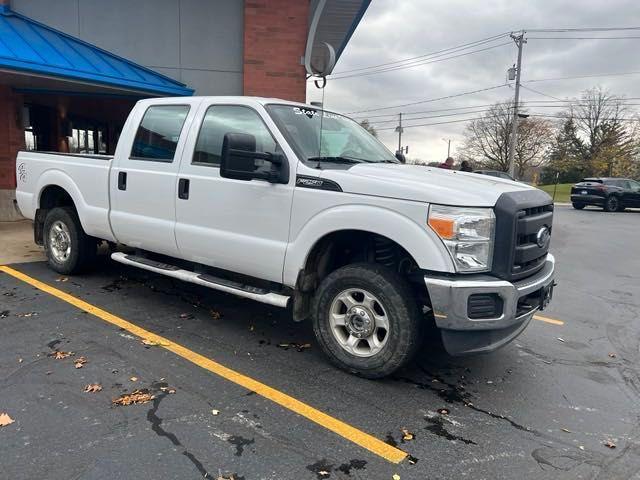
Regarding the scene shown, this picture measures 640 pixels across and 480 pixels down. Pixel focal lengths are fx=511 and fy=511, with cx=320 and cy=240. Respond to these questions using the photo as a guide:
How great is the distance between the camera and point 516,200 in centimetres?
354

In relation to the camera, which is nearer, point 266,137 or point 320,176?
point 320,176

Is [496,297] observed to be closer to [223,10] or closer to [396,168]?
[396,168]

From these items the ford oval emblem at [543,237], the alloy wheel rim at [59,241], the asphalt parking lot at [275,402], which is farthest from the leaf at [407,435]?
the alloy wheel rim at [59,241]

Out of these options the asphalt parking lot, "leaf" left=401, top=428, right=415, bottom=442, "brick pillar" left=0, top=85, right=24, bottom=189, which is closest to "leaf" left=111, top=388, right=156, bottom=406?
the asphalt parking lot

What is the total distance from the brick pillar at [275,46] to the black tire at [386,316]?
9.05 m

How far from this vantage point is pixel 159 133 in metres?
5.18

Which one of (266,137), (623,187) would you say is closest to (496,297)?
(266,137)

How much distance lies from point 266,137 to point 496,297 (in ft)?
7.42

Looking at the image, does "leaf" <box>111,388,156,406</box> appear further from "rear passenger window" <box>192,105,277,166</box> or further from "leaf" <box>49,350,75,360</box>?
"rear passenger window" <box>192,105,277,166</box>

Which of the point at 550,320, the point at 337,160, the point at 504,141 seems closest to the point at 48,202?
the point at 337,160

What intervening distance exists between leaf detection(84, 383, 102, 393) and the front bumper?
93.2 inches

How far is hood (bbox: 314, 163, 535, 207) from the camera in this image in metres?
3.41

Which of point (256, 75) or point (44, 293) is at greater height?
point (256, 75)

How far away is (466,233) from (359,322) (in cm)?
107
